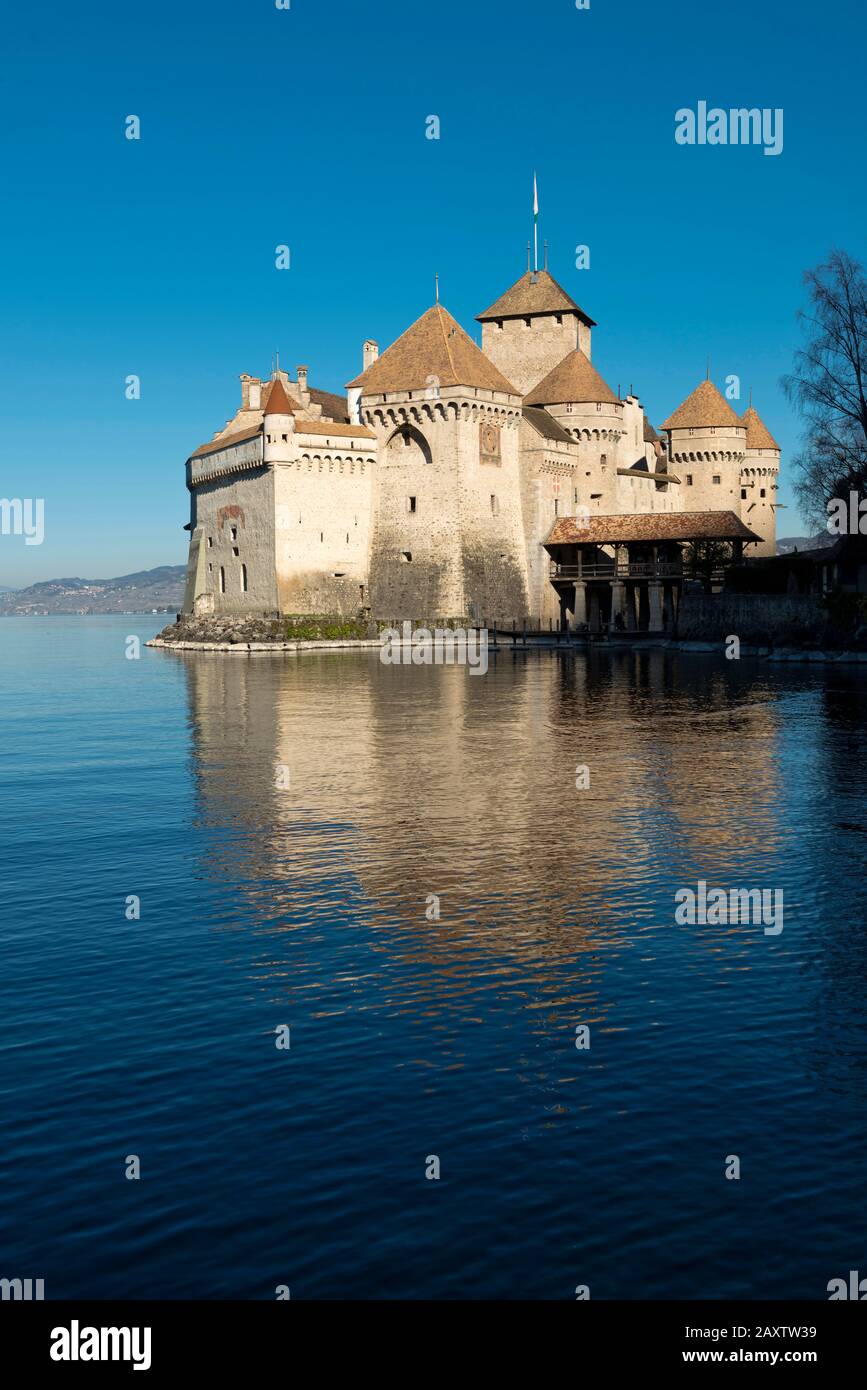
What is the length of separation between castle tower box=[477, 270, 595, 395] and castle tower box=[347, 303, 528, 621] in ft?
25.8

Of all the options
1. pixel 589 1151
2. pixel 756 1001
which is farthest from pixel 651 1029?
pixel 589 1151

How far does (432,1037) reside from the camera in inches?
382

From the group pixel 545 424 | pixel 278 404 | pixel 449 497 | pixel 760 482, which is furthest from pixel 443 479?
pixel 760 482

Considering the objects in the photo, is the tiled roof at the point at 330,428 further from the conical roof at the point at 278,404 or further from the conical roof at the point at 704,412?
the conical roof at the point at 704,412

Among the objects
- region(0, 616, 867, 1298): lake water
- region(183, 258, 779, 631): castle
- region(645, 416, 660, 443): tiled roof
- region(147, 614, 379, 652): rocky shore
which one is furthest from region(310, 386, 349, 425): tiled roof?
region(0, 616, 867, 1298): lake water

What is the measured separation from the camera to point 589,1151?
780 cm

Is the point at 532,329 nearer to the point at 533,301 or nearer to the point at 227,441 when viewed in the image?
the point at 533,301

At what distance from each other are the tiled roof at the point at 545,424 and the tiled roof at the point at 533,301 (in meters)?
5.89

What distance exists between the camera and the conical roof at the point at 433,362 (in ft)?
202

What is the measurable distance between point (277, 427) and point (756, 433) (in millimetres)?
33888

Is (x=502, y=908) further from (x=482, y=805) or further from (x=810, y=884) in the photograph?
(x=482, y=805)

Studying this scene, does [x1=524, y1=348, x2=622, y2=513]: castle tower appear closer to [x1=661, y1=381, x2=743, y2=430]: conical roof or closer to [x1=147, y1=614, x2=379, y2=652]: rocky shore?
[x1=661, y1=381, x2=743, y2=430]: conical roof

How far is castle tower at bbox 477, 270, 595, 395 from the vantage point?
2785 inches

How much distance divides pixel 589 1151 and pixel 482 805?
11721 mm
